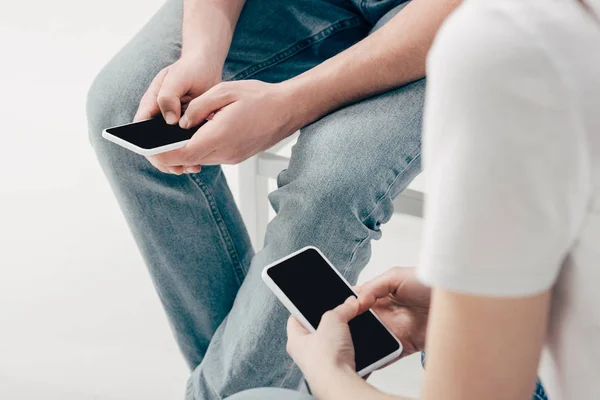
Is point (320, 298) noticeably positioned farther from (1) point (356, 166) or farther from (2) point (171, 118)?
(2) point (171, 118)

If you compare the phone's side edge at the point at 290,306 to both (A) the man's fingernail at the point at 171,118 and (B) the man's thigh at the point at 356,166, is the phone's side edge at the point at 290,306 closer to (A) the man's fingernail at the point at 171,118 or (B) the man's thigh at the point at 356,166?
(B) the man's thigh at the point at 356,166

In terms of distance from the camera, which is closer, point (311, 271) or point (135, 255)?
point (311, 271)

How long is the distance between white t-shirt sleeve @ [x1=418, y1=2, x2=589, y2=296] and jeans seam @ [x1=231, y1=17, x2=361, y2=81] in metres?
0.65

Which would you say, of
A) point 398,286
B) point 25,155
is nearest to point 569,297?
point 398,286

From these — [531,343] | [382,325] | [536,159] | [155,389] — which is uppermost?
[536,159]

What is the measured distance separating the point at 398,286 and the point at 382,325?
5 cm

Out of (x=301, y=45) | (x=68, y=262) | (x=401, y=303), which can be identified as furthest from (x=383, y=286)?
(x=68, y=262)

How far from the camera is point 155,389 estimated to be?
1.17 metres

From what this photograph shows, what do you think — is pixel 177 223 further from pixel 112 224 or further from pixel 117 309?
pixel 112 224

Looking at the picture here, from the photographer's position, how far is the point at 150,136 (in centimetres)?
84

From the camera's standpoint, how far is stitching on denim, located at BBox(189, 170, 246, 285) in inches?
39.9

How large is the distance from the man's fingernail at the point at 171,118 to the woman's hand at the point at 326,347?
0.31 meters

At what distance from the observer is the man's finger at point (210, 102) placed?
0.84m

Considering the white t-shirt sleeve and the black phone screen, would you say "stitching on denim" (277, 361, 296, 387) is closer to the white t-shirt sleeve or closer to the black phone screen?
the black phone screen
